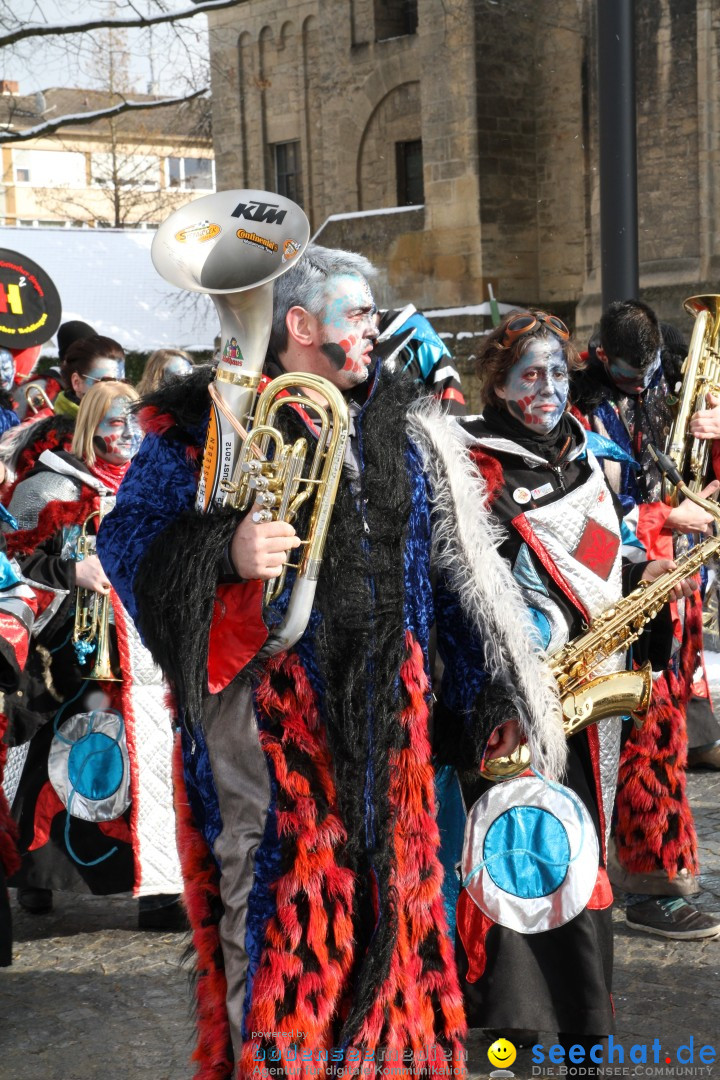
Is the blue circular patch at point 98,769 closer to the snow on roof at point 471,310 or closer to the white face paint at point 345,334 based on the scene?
the white face paint at point 345,334

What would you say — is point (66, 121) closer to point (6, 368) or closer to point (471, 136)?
point (471, 136)

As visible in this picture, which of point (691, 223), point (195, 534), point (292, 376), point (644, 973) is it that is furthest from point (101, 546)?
point (691, 223)

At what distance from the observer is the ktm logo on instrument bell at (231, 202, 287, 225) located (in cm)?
288

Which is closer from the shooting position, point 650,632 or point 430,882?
point 430,882

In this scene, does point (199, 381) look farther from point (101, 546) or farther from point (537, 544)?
point (537, 544)

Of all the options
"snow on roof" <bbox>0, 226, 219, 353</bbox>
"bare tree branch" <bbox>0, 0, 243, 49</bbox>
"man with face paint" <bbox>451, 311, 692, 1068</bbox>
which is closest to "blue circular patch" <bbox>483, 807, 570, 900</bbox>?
"man with face paint" <bbox>451, 311, 692, 1068</bbox>

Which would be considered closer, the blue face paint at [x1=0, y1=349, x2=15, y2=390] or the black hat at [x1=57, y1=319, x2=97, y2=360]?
the blue face paint at [x1=0, y1=349, x2=15, y2=390]

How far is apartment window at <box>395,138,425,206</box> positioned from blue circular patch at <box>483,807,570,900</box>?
23.1 metres

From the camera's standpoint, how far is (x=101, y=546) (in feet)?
9.61

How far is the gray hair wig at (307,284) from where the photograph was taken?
3018mm

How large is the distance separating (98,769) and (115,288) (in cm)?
1915

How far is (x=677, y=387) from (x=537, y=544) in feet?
7.14

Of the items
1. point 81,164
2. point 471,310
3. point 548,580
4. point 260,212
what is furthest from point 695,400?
point 81,164

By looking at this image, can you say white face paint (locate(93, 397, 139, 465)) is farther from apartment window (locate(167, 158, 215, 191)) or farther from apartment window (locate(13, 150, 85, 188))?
apartment window (locate(13, 150, 85, 188))
